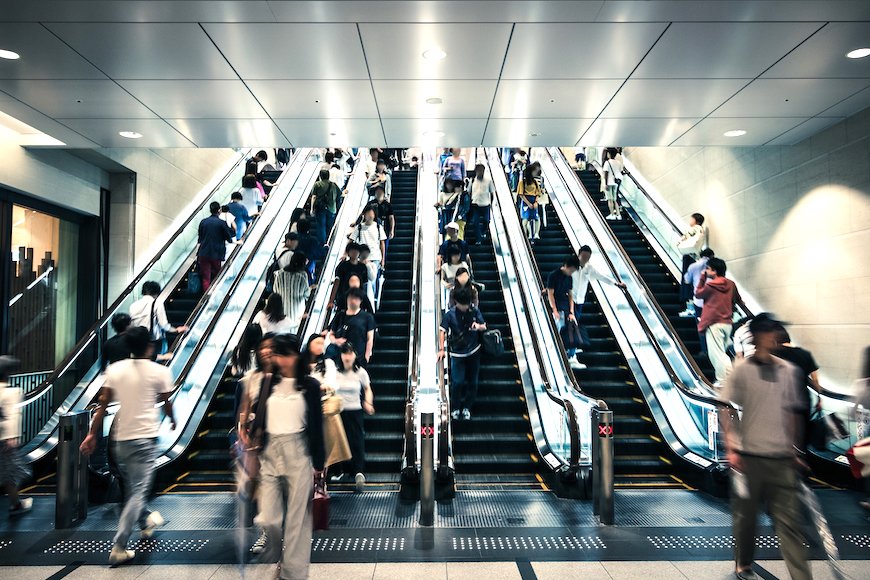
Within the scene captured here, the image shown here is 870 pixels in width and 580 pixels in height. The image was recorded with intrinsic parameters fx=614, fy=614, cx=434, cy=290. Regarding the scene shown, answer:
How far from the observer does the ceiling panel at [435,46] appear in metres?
5.18

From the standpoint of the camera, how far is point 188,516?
5344mm

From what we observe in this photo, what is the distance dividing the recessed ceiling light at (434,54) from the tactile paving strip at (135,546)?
4504mm

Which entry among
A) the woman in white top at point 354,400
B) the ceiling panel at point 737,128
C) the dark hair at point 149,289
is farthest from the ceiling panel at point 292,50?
the ceiling panel at point 737,128

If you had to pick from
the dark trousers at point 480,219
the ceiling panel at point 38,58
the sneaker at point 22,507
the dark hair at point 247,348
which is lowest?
the sneaker at point 22,507

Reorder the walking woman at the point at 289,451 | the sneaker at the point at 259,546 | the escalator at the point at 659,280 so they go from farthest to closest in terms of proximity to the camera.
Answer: the escalator at the point at 659,280 < the sneaker at the point at 259,546 < the walking woman at the point at 289,451

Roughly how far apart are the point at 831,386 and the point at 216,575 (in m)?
7.16

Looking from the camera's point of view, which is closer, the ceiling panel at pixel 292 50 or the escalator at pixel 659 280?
the ceiling panel at pixel 292 50

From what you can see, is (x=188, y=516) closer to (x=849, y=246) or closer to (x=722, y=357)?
(x=722, y=357)

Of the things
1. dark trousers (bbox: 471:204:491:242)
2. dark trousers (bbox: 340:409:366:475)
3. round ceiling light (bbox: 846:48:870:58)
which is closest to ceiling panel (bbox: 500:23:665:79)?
round ceiling light (bbox: 846:48:870:58)

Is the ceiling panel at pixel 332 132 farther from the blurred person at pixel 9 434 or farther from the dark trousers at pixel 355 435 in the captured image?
the blurred person at pixel 9 434

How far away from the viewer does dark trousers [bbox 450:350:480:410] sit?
7.45 m

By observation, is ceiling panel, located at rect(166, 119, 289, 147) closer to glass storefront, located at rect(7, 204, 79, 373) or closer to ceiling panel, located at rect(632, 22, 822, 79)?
glass storefront, located at rect(7, 204, 79, 373)

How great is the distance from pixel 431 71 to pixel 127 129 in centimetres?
416

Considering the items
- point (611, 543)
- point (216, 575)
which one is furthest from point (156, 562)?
point (611, 543)
